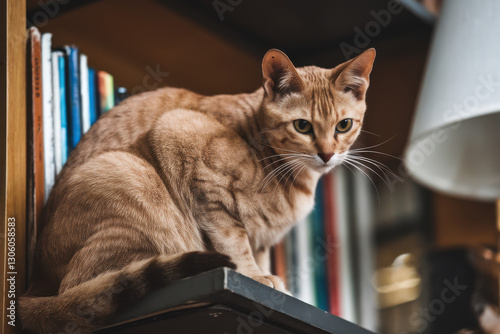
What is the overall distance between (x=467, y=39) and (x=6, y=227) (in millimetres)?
1067

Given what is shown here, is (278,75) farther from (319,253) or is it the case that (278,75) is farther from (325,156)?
(319,253)

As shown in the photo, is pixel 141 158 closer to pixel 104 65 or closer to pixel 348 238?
pixel 104 65

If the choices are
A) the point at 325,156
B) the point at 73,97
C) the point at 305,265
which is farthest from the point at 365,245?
the point at 73,97

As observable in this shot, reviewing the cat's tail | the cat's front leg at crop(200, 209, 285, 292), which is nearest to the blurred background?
the cat's front leg at crop(200, 209, 285, 292)

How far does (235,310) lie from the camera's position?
956mm

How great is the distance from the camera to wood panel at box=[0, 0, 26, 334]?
1.16m

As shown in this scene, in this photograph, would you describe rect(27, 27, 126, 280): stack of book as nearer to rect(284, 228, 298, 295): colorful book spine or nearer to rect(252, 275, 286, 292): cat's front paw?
rect(252, 275, 286, 292): cat's front paw

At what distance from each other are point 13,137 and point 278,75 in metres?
0.52

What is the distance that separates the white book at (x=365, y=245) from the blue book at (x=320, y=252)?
0.59ft

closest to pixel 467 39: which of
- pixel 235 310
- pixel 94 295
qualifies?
pixel 235 310

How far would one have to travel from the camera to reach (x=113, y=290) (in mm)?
970

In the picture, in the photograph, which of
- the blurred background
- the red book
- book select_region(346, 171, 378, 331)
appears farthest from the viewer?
book select_region(346, 171, 378, 331)

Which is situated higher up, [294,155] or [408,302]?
[294,155]

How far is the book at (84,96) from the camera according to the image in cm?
134
